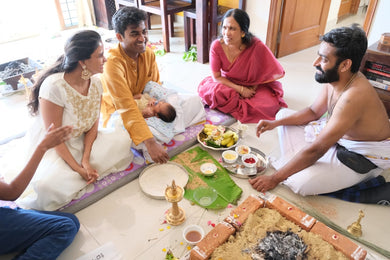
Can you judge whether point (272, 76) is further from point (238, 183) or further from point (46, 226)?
point (46, 226)

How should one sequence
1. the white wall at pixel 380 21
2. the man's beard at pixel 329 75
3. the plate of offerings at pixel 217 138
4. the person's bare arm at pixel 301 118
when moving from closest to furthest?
the man's beard at pixel 329 75
the person's bare arm at pixel 301 118
the plate of offerings at pixel 217 138
the white wall at pixel 380 21

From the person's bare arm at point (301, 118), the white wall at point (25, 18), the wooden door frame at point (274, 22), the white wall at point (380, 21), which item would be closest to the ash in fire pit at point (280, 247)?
the person's bare arm at point (301, 118)

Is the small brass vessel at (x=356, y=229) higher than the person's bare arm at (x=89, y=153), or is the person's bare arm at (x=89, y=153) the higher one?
the person's bare arm at (x=89, y=153)

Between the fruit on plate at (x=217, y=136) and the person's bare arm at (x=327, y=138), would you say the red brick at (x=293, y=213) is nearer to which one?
the person's bare arm at (x=327, y=138)

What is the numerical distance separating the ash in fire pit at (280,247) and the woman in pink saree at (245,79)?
1.50 metres

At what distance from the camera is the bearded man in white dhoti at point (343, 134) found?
5.96 feet

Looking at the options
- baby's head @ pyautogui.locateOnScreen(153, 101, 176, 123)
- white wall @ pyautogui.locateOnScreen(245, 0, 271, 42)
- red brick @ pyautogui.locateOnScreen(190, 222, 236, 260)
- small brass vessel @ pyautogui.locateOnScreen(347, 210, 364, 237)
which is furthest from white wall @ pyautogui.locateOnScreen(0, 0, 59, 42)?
small brass vessel @ pyautogui.locateOnScreen(347, 210, 364, 237)

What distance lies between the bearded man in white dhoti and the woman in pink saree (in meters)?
0.81

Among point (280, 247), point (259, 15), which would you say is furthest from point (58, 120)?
point (259, 15)

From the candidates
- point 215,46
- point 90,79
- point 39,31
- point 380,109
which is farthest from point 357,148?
point 39,31

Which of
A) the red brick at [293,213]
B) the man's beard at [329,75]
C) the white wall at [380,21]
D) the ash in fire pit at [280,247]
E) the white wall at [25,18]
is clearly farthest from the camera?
the white wall at [25,18]

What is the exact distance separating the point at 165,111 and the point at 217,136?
484 millimetres

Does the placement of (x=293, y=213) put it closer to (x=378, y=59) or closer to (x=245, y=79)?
(x=245, y=79)

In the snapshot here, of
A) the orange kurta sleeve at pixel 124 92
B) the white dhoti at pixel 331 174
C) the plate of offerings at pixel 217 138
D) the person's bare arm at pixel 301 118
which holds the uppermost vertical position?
the orange kurta sleeve at pixel 124 92
